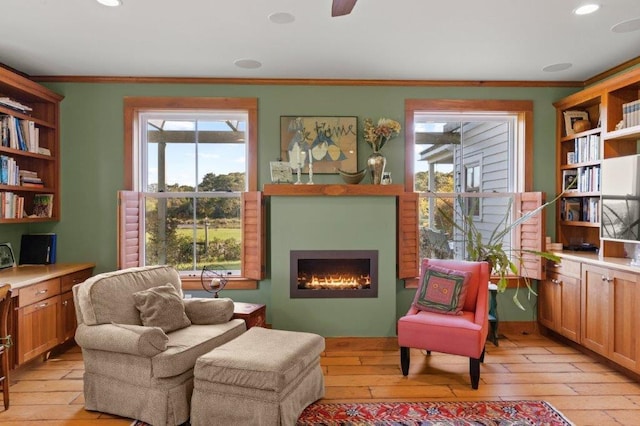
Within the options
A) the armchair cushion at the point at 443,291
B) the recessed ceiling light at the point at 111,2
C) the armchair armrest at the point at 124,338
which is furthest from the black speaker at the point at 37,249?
the armchair cushion at the point at 443,291

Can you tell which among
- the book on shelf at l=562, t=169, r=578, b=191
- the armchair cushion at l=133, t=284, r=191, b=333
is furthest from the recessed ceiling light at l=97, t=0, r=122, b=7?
the book on shelf at l=562, t=169, r=578, b=191

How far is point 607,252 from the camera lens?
3.75 meters

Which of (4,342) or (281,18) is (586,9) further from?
(4,342)

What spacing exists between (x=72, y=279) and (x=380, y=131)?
10.8 ft

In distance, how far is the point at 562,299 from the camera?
4.01 meters

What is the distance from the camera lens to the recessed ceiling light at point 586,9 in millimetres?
2738

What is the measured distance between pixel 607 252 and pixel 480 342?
1706mm

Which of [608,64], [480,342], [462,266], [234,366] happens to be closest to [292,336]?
[234,366]

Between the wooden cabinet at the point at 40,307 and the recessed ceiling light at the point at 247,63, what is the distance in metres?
2.46

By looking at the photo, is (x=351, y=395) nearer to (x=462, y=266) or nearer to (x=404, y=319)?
(x=404, y=319)

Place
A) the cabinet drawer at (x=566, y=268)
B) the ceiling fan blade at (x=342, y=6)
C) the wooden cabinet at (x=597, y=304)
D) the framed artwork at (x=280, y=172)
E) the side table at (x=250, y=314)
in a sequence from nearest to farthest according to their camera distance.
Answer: the ceiling fan blade at (x=342, y=6)
the wooden cabinet at (x=597, y=304)
the side table at (x=250, y=314)
the cabinet drawer at (x=566, y=268)
the framed artwork at (x=280, y=172)

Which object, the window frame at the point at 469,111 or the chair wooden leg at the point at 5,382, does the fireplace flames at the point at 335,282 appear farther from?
the chair wooden leg at the point at 5,382

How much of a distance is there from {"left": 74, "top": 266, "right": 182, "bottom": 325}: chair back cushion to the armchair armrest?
0.24 ft

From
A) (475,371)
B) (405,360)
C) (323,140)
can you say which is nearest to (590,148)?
(475,371)
